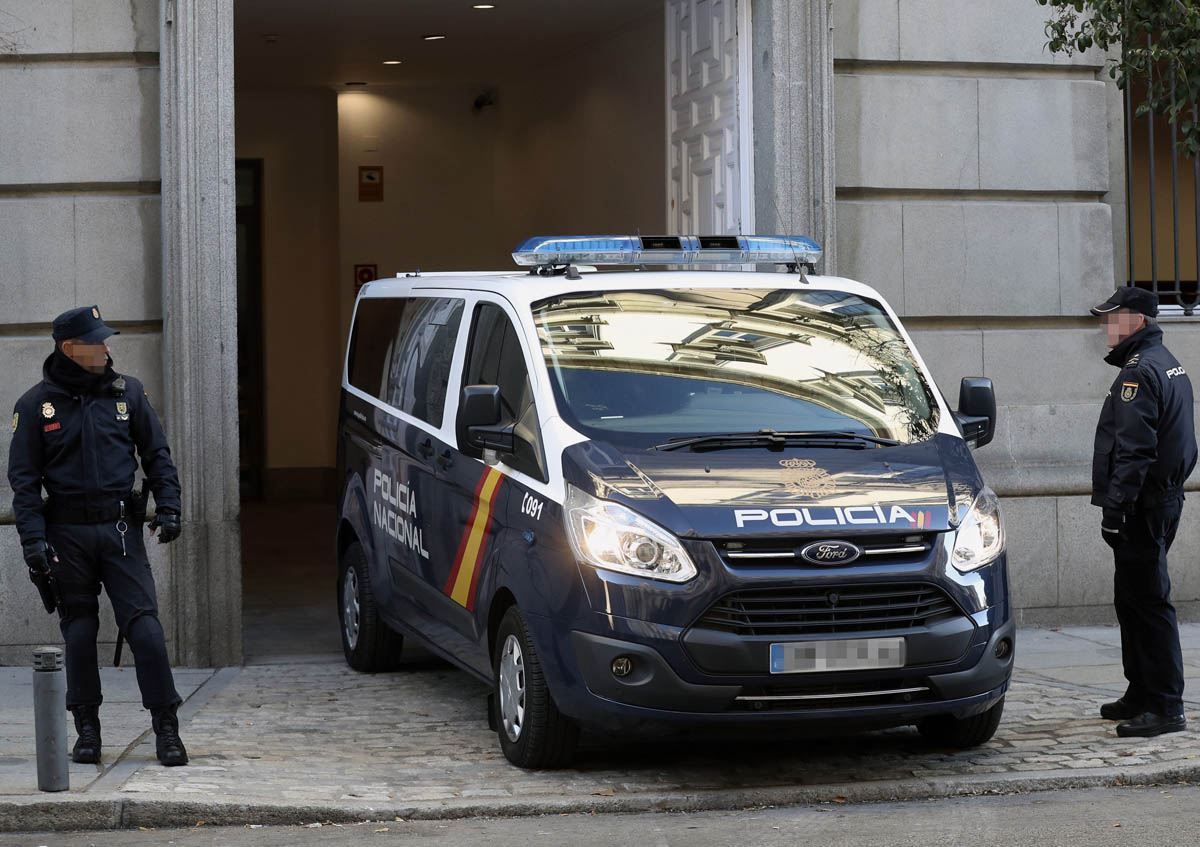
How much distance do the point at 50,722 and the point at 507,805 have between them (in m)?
1.70

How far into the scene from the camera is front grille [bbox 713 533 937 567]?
6.03m

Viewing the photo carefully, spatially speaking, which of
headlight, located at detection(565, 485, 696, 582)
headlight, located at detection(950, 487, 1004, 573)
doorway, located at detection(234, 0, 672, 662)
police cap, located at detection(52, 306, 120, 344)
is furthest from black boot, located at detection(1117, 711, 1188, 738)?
doorway, located at detection(234, 0, 672, 662)

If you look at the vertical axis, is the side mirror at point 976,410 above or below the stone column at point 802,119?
below

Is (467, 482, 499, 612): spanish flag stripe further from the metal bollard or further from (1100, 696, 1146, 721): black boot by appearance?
(1100, 696, 1146, 721): black boot

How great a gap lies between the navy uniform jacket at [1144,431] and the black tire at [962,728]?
1.05m

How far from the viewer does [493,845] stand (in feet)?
18.8

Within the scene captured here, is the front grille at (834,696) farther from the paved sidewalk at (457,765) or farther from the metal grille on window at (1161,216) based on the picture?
the metal grille on window at (1161,216)

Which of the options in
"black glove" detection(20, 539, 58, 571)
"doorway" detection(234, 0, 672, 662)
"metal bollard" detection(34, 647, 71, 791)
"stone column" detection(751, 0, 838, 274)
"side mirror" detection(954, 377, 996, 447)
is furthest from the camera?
"doorway" detection(234, 0, 672, 662)

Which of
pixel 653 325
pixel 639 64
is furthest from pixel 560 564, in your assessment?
pixel 639 64

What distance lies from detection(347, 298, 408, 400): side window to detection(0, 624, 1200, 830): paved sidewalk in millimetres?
1679

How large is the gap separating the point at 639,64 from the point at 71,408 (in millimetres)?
7593

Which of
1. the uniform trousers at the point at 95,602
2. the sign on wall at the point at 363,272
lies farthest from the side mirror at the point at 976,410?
the sign on wall at the point at 363,272

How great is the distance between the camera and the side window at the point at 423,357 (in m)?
7.82

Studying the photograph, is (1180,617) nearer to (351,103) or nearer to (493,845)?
(493,845)
